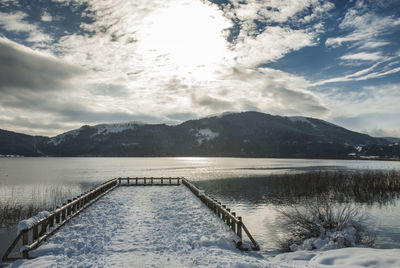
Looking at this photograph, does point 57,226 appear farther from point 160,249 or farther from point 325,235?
point 325,235

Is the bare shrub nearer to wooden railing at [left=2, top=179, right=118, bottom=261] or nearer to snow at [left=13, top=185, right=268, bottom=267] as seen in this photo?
snow at [left=13, top=185, right=268, bottom=267]

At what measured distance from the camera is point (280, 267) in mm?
9008

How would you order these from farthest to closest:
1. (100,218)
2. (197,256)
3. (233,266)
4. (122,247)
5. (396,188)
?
(396,188) < (100,218) < (122,247) < (197,256) < (233,266)

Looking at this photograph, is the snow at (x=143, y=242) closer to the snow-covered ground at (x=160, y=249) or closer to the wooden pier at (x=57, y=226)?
the snow-covered ground at (x=160, y=249)

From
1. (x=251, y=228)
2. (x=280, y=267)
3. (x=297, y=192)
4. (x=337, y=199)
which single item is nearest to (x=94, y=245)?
(x=280, y=267)

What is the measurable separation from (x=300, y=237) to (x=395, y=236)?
6666mm

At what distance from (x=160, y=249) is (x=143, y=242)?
117 centimetres

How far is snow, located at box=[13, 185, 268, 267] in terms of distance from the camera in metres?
9.44

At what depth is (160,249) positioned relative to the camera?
1091 cm

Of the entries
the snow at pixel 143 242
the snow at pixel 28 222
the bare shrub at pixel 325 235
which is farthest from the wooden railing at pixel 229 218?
the snow at pixel 28 222

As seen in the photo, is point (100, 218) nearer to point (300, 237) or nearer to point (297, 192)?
point (300, 237)

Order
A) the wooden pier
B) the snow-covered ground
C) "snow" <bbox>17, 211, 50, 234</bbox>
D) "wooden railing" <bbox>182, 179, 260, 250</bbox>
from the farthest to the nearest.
Answer: "wooden railing" <bbox>182, 179, 260, 250</bbox>
"snow" <bbox>17, 211, 50, 234</bbox>
the wooden pier
the snow-covered ground

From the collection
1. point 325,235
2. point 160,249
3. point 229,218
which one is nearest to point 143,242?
point 160,249

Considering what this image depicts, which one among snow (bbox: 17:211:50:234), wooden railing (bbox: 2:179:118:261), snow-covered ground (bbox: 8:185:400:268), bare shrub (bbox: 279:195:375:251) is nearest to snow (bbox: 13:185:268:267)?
snow-covered ground (bbox: 8:185:400:268)
